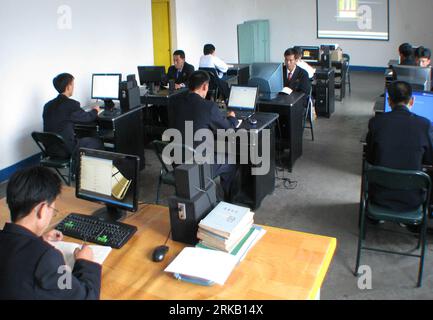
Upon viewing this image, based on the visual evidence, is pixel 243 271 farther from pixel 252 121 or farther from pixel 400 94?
pixel 252 121

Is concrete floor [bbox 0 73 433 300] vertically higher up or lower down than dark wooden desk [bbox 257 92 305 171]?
lower down

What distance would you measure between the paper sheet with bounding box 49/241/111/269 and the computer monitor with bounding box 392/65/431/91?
3.82 meters

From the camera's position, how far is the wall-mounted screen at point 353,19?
11.4 metres

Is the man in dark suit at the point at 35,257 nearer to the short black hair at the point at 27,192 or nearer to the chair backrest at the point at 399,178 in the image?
the short black hair at the point at 27,192

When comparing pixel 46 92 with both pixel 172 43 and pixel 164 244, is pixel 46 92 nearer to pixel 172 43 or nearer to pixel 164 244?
pixel 172 43

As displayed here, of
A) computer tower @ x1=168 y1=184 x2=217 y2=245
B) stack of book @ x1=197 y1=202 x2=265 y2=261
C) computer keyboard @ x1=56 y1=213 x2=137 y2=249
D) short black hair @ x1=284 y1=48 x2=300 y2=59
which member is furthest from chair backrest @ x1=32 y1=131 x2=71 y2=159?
short black hair @ x1=284 y1=48 x2=300 y2=59

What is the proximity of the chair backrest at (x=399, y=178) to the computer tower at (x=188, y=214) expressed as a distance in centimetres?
134

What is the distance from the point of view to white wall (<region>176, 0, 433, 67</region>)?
31.3ft

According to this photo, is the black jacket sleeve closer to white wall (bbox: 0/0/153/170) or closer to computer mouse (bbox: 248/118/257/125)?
computer mouse (bbox: 248/118/257/125)

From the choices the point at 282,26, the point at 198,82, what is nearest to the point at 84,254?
the point at 198,82

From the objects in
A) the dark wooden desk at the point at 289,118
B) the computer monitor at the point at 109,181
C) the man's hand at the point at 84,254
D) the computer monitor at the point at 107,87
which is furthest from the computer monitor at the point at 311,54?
the man's hand at the point at 84,254

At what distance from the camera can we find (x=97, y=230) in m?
2.49

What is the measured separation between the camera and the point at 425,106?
410 cm

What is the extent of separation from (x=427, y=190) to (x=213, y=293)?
1.83m
